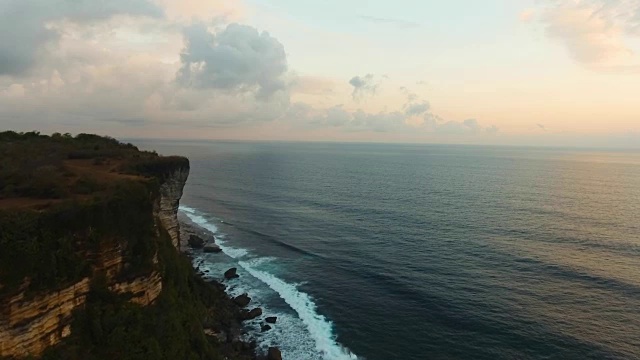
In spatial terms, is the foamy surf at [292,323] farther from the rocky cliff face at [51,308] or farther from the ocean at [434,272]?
the rocky cliff face at [51,308]

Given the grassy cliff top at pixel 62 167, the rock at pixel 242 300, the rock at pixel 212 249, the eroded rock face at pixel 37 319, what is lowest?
the rock at pixel 242 300

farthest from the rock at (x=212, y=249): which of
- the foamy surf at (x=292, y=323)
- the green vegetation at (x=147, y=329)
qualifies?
the green vegetation at (x=147, y=329)

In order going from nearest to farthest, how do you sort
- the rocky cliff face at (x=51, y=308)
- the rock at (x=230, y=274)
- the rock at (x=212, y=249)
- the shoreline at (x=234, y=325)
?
the rocky cliff face at (x=51, y=308), the shoreline at (x=234, y=325), the rock at (x=230, y=274), the rock at (x=212, y=249)

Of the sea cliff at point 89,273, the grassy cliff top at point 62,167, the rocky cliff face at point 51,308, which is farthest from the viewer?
the grassy cliff top at point 62,167

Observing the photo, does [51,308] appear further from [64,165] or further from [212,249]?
[212,249]

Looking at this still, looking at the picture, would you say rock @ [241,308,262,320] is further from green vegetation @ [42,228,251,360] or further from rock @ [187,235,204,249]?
rock @ [187,235,204,249]

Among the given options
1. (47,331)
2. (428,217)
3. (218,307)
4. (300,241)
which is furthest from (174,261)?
(428,217)
